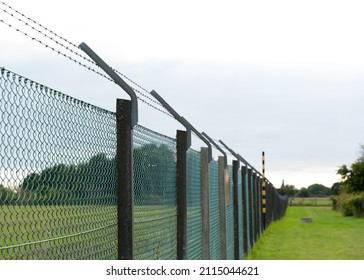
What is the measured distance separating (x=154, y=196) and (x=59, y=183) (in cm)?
251

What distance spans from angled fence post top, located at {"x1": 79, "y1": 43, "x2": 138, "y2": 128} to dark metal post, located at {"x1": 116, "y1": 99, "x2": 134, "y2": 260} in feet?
→ 0.09

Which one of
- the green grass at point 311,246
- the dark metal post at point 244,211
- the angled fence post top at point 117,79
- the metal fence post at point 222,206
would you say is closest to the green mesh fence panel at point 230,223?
the metal fence post at point 222,206

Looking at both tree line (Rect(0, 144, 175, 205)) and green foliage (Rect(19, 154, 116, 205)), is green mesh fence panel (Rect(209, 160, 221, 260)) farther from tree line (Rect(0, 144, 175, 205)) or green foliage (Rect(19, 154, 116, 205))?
green foliage (Rect(19, 154, 116, 205))

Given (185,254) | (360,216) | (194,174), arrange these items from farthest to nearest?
(360,216) < (194,174) < (185,254)

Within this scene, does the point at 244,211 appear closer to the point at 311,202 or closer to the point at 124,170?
the point at 124,170

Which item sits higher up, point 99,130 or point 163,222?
point 99,130

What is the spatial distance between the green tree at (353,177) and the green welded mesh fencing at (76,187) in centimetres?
4518

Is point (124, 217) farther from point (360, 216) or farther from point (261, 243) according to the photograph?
point (360, 216)

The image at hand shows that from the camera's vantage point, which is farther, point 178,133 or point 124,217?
point 178,133

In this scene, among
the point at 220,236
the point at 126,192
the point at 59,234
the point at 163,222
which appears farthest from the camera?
the point at 220,236

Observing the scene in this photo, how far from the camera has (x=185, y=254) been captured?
750 cm

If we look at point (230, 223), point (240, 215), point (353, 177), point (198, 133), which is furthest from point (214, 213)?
point (353, 177)

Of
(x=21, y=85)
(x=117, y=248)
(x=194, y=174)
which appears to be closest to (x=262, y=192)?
(x=194, y=174)

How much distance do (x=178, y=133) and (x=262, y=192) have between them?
17.8 meters
